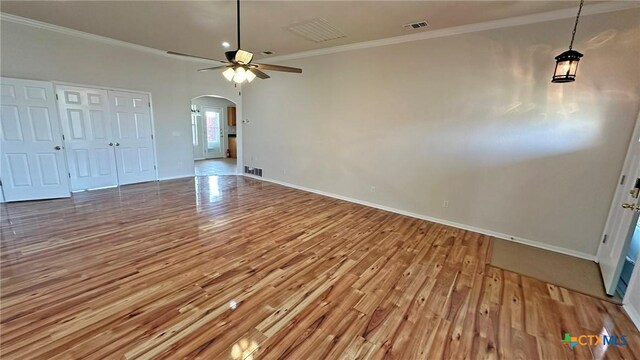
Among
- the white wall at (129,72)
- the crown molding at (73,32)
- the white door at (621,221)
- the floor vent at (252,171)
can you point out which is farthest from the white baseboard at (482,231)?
the crown molding at (73,32)

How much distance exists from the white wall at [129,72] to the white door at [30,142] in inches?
14.1

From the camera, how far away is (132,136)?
6230 millimetres

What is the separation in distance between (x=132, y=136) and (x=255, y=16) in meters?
4.53

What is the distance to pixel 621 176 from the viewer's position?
314 cm

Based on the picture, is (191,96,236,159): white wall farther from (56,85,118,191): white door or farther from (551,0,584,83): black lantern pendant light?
(551,0,584,83): black lantern pendant light

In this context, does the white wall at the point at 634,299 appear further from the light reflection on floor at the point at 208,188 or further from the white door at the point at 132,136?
the white door at the point at 132,136

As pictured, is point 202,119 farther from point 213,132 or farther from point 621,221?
point 621,221

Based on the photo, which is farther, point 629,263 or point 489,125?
point 489,125

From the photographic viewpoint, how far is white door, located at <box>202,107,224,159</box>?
1075 cm

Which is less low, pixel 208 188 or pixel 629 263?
pixel 629 263

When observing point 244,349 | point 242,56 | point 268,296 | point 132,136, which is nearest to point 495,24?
point 242,56

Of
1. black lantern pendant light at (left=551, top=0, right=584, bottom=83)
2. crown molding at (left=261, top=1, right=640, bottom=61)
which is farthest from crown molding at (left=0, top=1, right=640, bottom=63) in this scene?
black lantern pendant light at (left=551, top=0, right=584, bottom=83)

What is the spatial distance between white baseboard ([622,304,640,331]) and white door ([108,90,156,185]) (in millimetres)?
8552

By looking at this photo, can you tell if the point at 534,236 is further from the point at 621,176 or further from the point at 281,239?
the point at 281,239
